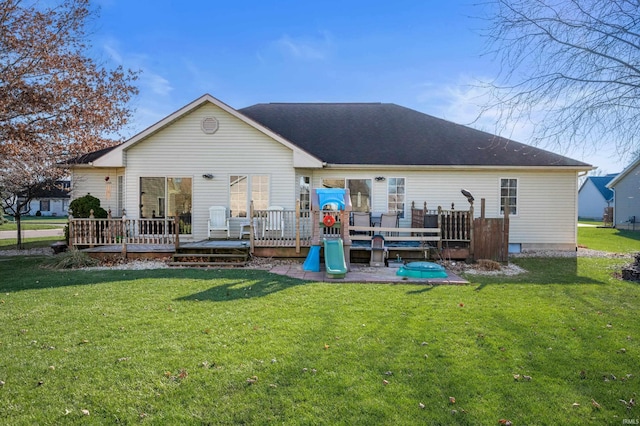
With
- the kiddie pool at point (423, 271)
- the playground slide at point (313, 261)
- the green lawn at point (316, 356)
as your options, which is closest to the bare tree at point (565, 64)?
the green lawn at point (316, 356)

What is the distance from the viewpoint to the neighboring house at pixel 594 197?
4269 centimetres

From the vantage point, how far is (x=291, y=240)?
36.3ft

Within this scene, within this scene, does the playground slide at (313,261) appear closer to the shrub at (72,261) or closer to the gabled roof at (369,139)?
the gabled roof at (369,139)

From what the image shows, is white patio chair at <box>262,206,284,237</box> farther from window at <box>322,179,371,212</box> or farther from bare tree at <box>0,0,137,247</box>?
bare tree at <box>0,0,137,247</box>

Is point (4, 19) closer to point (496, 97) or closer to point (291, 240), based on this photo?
point (291, 240)

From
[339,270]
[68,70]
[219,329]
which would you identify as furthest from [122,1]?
[219,329]

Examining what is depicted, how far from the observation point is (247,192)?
12922mm

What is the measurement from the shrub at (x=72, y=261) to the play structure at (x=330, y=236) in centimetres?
620

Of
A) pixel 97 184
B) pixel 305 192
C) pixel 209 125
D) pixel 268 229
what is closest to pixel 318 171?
pixel 305 192

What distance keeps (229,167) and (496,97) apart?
957 centimetres

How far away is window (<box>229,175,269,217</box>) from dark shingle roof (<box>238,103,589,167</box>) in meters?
2.35

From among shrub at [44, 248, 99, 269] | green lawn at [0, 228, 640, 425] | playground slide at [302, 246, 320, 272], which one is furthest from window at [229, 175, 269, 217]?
green lawn at [0, 228, 640, 425]

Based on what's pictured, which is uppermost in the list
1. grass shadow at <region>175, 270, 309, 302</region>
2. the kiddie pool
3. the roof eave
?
the roof eave

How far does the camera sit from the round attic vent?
1270 cm
